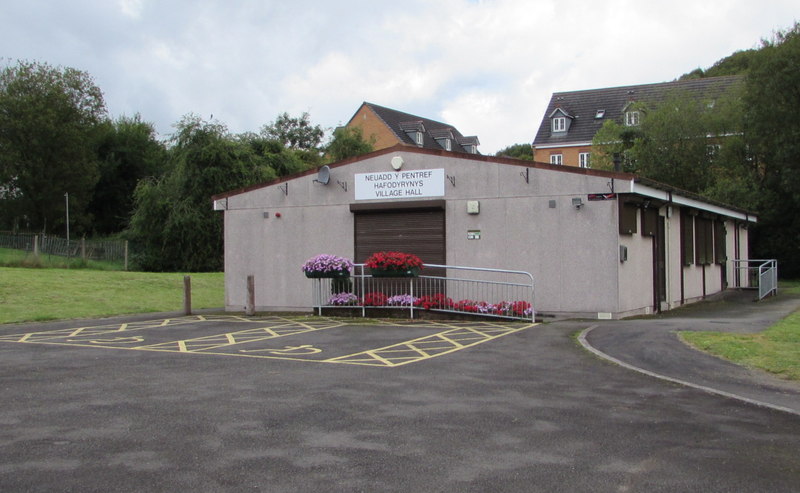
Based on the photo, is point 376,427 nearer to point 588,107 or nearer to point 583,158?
point 583,158

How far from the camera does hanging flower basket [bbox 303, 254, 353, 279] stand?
1631 cm

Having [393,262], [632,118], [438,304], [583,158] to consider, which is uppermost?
[632,118]

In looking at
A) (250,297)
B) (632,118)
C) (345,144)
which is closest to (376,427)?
(250,297)

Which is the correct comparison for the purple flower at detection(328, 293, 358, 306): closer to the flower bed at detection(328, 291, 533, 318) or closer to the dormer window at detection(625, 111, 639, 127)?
the flower bed at detection(328, 291, 533, 318)

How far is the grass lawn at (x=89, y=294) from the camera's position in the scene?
18.5m

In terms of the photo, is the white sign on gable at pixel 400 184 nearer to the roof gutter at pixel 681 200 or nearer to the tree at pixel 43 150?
the roof gutter at pixel 681 200

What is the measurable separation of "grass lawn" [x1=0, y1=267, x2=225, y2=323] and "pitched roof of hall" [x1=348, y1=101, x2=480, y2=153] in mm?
35404

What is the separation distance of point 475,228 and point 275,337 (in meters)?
6.26

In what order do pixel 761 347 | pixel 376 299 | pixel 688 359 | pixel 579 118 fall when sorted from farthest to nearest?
pixel 579 118 → pixel 376 299 → pixel 761 347 → pixel 688 359

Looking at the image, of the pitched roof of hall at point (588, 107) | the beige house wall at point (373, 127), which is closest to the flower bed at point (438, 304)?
the beige house wall at point (373, 127)

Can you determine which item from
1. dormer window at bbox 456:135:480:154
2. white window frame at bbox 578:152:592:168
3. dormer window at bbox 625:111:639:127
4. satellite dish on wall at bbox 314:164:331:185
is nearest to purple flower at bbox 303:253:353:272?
satellite dish on wall at bbox 314:164:331:185

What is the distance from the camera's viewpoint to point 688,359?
358 inches

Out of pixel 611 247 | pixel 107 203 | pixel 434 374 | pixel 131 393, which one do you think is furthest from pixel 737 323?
pixel 107 203

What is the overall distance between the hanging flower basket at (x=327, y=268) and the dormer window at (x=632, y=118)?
35.9 metres
